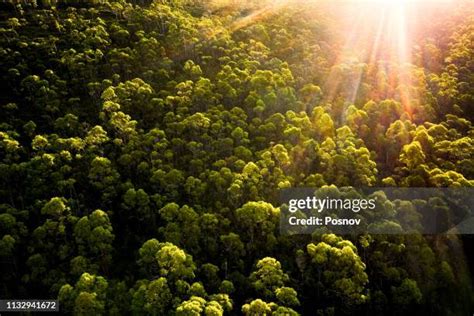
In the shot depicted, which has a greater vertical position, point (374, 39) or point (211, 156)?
point (374, 39)

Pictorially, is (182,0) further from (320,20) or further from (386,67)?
(386,67)

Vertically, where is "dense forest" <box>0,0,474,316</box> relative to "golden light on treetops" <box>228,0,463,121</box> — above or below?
below

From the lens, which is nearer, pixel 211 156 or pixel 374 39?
pixel 211 156

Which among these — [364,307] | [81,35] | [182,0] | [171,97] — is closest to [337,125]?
[171,97]

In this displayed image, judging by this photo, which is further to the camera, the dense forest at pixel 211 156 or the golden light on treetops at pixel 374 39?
the golden light on treetops at pixel 374 39

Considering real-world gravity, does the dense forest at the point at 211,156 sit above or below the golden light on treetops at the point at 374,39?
below

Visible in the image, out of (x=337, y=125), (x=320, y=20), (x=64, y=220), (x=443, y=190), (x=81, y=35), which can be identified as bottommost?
(x=64, y=220)

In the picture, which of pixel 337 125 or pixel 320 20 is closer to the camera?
pixel 337 125

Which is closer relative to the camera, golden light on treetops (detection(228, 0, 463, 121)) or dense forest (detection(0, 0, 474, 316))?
dense forest (detection(0, 0, 474, 316))
